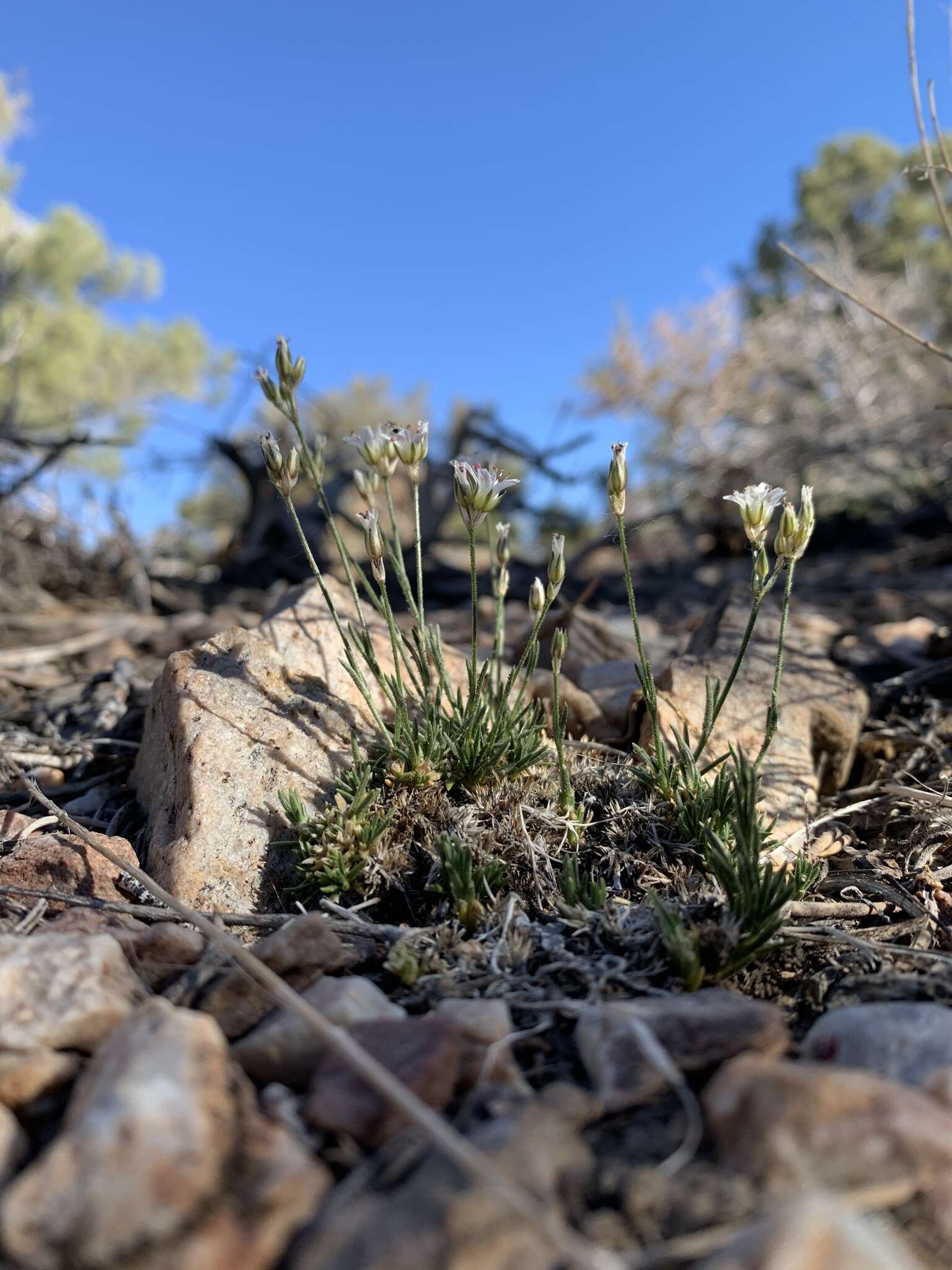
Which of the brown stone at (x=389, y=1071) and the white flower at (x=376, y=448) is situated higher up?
the white flower at (x=376, y=448)

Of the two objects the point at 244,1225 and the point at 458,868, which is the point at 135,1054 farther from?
the point at 458,868

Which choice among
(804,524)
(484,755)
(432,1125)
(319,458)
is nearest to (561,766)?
(484,755)

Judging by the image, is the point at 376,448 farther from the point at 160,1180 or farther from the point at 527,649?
the point at 160,1180

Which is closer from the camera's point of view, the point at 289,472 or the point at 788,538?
the point at 788,538

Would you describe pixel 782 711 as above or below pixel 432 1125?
above

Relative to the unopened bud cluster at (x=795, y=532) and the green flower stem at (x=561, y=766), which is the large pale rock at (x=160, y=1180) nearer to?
the green flower stem at (x=561, y=766)

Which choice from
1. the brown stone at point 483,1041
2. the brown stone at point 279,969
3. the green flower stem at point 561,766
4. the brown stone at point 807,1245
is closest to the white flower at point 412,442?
the green flower stem at point 561,766
